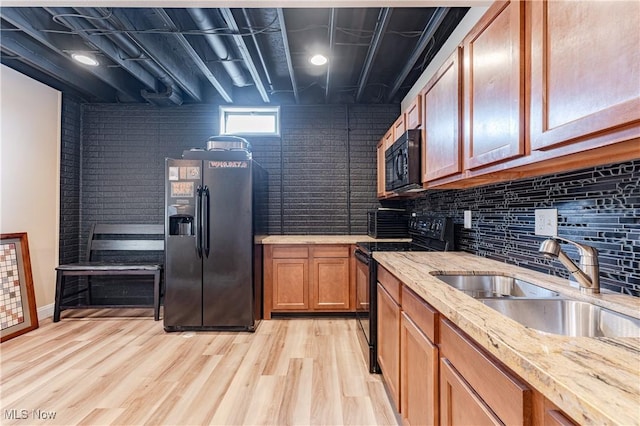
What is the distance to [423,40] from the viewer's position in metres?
2.45

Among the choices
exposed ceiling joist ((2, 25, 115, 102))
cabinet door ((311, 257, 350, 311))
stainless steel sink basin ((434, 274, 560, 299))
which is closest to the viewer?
stainless steel sink basin ((434, 274, 560, 299))

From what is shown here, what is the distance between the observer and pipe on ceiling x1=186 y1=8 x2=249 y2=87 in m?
2.21

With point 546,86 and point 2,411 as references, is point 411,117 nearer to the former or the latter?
point 546,86

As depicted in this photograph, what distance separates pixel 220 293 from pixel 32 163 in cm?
248

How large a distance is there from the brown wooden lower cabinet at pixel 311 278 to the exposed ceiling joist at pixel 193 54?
1.88 metres

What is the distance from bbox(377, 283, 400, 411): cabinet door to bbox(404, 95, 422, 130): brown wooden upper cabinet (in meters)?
1.22

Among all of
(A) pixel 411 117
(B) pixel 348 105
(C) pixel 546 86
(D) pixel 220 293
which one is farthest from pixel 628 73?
(B) pixel 348 105

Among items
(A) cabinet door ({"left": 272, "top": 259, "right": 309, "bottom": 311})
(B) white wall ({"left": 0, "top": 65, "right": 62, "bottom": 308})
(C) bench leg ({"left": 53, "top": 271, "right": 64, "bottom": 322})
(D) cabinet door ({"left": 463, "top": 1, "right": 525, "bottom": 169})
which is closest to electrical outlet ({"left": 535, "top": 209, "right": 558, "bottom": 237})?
(D) cabinet door ({"left": 463, "top": 1, "right": 525, "bottom": 169})

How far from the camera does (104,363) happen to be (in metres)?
2.44

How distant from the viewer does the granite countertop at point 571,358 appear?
0.50 metres

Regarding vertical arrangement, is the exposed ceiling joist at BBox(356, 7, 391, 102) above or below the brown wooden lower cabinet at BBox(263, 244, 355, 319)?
above

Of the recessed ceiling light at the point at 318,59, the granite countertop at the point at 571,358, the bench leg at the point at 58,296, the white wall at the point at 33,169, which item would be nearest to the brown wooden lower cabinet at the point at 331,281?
the recessed ceiling light at the point at 318,59

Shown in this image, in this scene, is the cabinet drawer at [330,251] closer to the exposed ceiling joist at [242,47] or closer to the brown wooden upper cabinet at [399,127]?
the brown wooden upper cabinet at [399,127]

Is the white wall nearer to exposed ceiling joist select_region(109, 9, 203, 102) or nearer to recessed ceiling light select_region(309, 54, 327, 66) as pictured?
exposed ceiling joist select_region(109, 9, 203, 102)
